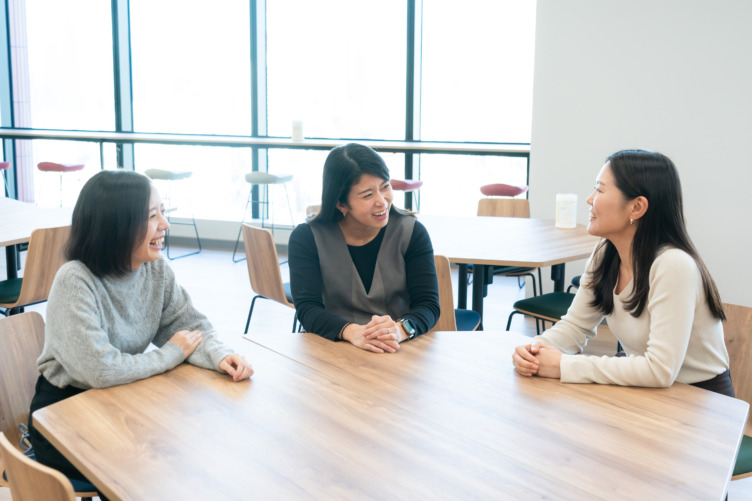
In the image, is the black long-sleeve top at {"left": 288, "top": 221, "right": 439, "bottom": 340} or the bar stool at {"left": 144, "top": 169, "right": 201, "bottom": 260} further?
the bar stool at {"left": 144, "top": 169, "right": 201, "bottom": 260}

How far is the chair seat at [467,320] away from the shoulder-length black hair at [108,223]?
1408 mm

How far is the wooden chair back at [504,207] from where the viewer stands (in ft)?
13.7

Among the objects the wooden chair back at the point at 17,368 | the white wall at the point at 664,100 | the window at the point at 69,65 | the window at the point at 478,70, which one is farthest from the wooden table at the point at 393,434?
the window at the point at 69,65

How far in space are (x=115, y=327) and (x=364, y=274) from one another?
74cm

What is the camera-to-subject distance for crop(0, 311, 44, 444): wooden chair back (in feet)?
5.84

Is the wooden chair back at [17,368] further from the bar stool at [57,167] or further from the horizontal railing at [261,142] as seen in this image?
the bar stool at [57,167]

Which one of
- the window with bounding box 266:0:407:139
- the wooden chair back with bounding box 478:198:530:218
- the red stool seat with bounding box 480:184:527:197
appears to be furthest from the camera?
the window with bounding box 266:0:407:139

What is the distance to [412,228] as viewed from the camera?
2.20 meters

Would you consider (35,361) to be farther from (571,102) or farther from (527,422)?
(571,102)

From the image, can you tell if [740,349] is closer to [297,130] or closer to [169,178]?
A: [297,130]

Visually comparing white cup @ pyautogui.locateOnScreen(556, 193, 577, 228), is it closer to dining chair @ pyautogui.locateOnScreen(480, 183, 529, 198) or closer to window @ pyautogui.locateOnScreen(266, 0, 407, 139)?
dining chair @ pyautogui.locateOnScreen(480, 183, 529, 198)

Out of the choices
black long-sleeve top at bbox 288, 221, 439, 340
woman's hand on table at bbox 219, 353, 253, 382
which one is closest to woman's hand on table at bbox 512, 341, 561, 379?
black long-sleeve top at bbox 288, 221, 439, 340

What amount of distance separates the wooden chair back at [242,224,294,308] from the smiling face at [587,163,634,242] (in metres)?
1.64

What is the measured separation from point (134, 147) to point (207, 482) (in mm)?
6296
